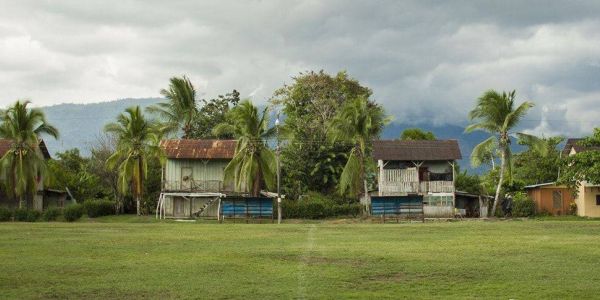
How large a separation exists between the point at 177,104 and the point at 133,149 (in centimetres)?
1441

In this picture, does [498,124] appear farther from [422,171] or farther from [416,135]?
[416,135]

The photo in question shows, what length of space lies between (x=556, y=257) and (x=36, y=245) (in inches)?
635

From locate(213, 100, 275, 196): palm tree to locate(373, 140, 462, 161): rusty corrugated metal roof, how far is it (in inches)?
371

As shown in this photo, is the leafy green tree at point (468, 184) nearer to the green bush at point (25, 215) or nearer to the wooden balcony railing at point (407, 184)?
the wooden balcony railing at point (407, 184)

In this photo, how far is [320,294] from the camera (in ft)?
43.4

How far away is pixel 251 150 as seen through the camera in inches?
2112

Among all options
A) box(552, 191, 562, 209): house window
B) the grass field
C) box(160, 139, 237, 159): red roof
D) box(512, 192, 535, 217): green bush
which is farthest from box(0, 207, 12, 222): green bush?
box(552, 191, 562, 209): house window

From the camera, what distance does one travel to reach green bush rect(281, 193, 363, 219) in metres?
55.5

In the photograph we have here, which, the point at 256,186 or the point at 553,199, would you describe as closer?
the point at 256,186

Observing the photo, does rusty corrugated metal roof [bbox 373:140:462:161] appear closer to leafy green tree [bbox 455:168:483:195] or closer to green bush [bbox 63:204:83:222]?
leafy green tree [bbox 455:168:483:195]

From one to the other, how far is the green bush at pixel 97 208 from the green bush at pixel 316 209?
1384 cm

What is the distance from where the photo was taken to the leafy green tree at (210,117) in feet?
240

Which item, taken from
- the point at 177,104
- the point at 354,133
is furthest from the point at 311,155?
the point at 177,104

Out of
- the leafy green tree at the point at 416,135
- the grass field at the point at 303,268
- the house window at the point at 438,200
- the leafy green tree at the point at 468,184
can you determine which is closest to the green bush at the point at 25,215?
A: the grass field at the point at 303,268
